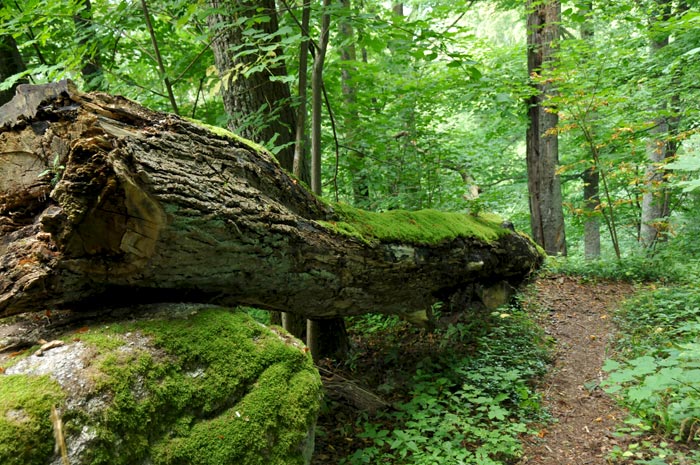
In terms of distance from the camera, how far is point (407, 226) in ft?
15.1

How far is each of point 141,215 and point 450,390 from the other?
3.50 meters

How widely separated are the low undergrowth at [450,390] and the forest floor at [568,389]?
4 cm

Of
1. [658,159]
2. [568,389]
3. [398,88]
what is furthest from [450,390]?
[658,159]

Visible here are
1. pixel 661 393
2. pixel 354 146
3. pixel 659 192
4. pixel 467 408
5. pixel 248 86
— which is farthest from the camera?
pixel 659 192

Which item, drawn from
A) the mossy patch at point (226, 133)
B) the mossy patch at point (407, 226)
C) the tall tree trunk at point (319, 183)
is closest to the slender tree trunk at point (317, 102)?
the tall tree trunk at point (319, 183)

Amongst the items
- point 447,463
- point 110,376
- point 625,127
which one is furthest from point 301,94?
point 625,127

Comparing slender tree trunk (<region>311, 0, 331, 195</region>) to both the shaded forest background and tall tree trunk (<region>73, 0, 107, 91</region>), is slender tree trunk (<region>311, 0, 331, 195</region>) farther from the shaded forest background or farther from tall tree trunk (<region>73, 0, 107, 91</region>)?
tall tree trunk (<region>73, 0, 107, 91</region>)

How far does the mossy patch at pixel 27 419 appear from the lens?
1.70 metres

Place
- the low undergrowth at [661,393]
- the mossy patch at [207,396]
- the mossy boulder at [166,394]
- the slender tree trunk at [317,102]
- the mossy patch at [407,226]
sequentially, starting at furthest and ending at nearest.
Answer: the slender tree trunk at [317,102]
the mossy patch at [407,226]
the low undergrowth at [661,393]
the mossy patch at [207,396]
the mossy boulder at [166,394]

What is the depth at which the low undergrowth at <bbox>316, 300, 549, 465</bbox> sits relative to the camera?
340 centimetres

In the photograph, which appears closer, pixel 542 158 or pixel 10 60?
pixel 10 60

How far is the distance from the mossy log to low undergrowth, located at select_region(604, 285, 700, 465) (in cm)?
227

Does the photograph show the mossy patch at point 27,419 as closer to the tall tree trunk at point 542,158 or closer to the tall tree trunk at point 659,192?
the tall tree trunk at point 542,158

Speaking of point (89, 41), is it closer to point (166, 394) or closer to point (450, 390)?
point (166, 394)
